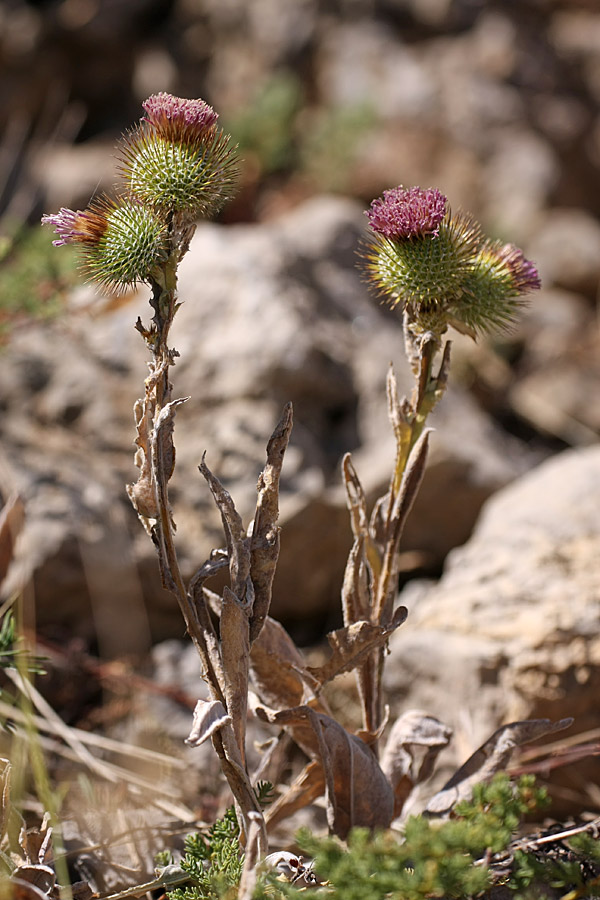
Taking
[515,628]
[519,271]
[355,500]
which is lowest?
[515,628]

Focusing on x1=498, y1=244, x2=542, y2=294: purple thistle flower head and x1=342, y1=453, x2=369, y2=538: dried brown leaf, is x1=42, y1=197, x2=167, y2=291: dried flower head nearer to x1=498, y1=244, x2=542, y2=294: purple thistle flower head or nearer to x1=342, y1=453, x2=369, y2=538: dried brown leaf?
x1=342, y1=453, x2=369, y2=538: dried brown leaf

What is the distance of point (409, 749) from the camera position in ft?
7.50

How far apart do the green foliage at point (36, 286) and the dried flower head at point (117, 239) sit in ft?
5.69

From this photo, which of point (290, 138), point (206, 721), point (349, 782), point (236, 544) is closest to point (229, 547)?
point (236, 544)

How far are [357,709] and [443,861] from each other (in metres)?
1.65

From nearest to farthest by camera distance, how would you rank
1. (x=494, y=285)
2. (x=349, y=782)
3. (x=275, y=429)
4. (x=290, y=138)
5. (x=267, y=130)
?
1. (x=275, y=429)
2. (x=494, y=285)
3. (x=349, y=782)
4. (x=267, y=130)
5. (x=290, y=138)

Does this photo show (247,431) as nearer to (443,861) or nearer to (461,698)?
(461,698)

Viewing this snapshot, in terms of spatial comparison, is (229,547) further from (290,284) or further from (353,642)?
(290,284)

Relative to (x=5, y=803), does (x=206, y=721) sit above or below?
above

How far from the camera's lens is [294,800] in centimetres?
215

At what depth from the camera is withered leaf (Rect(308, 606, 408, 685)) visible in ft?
6.20

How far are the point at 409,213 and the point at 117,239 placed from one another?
0.64 meters

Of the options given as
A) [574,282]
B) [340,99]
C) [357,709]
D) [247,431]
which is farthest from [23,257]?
[574,282]

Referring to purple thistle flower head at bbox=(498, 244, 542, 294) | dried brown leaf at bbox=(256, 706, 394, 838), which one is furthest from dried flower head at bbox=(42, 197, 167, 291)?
dried brown leaf at bbox=(256, 706, 394, 838)
